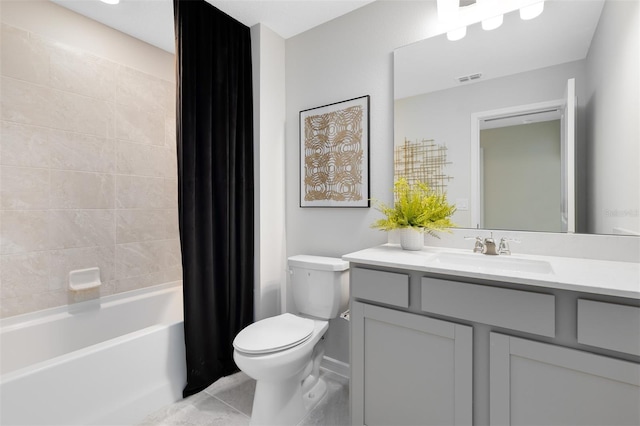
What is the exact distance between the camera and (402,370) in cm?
136

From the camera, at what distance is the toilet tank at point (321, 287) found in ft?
6.23

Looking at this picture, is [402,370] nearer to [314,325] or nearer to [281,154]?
[314,325]

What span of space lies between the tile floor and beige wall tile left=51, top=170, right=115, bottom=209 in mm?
1486

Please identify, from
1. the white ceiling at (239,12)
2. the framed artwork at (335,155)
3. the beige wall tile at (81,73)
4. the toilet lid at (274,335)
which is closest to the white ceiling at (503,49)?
the framed artwork at (335,155)

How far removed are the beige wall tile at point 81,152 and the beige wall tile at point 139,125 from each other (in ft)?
0.46

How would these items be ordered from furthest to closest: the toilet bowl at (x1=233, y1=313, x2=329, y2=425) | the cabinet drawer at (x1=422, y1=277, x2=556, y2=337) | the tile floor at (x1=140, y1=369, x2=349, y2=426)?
the tile floor at (x1=140, y1=369, x2=349, y2=426) → the toilet bowl at (x1=233, y1=313, x2=329, y2=425) → the cabinet drawer at (x1=422, y1=277, x2=556, y2=337)

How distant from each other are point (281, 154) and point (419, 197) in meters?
1.15

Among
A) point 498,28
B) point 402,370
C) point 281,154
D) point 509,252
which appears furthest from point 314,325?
point 498,28

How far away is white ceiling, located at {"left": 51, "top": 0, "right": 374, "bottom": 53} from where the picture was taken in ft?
6.66

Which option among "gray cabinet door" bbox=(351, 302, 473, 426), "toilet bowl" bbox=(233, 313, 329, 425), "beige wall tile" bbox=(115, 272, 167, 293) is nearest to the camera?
"gray cabinet door" bbox=(351, 302, 473, 426)

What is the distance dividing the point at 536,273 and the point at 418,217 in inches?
24.0

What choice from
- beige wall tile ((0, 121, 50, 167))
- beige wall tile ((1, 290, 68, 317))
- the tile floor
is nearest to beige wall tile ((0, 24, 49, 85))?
beige wall tile ((0, 121, 50, 167))

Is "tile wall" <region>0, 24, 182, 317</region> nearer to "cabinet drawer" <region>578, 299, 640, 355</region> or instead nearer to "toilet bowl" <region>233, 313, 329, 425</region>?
"toilet bowl" <region>233, 313, 329, 425</region>

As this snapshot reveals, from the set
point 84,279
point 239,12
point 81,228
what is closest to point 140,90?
point 239,12
